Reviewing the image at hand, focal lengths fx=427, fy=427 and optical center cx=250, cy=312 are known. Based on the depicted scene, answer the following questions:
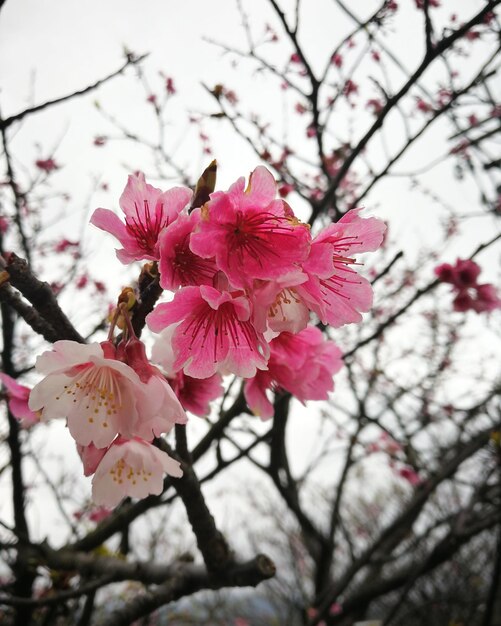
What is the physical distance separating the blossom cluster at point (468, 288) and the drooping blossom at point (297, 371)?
4.94 feet

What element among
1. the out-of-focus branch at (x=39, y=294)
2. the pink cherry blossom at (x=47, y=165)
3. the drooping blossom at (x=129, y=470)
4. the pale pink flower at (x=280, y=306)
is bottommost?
the drooping blossom at (x=129, y=470)

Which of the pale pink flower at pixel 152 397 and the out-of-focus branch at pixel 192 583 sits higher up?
the pale pink flower at pixel 152 397

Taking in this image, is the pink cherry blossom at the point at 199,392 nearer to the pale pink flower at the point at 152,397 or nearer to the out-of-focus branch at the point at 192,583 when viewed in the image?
the pale pink flower at the point at 152,397

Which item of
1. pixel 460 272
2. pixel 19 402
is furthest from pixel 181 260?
pixel 460 272

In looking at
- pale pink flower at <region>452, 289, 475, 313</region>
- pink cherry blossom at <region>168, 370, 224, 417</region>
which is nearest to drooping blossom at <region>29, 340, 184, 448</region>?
pink cherry blossom at <region>168, 370, 224, 417</region>

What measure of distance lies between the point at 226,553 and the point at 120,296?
956 mm

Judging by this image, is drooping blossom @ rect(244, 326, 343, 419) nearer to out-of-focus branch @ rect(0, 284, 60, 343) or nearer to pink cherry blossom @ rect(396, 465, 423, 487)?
out-of-focus branch @ rect(0, 284, 60, 343)

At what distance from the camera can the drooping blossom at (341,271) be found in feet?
2.69

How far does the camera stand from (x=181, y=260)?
0.88 metres

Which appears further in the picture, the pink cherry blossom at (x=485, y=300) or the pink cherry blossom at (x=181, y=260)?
the pink cherry blossom at (x=485, y=300)

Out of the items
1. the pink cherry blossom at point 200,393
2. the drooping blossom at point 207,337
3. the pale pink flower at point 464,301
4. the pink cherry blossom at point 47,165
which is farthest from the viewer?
the pink cherry blossom at point 47,165

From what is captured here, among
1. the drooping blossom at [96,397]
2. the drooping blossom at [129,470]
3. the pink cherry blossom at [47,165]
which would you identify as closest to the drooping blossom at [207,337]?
the drooping blossom at [96,397]

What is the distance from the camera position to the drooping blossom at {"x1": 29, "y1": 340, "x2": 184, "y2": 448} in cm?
83

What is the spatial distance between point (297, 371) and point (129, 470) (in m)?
0.50
